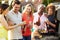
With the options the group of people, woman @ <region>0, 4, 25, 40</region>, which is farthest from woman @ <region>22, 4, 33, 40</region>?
woman @ <region>0, 4, 25, 40</region>

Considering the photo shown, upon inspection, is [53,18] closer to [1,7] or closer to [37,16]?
[37,16]

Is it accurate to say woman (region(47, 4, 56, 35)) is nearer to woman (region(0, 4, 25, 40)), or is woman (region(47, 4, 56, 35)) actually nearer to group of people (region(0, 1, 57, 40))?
group of people (region(0, 1, 57, 40))

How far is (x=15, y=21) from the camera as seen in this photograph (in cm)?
226

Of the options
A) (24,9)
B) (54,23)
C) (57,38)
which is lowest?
(57,38)

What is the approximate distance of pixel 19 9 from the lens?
7.41 feet

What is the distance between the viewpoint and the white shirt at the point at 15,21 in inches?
88.6

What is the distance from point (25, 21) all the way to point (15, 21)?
0.10 metres

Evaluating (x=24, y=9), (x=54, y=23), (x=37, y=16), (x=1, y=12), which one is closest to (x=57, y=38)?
(x=54, y=23)

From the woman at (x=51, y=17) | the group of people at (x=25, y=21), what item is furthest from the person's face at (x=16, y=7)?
the woman at (x=51, y=17)

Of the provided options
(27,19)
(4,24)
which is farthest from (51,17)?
(4,24)

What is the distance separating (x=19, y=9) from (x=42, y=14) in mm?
244

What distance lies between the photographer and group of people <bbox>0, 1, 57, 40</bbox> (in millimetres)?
2246

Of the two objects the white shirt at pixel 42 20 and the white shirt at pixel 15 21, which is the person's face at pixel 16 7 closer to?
the white shirt at pixel 15 21

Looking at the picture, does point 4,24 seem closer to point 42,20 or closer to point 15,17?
point 15,17
